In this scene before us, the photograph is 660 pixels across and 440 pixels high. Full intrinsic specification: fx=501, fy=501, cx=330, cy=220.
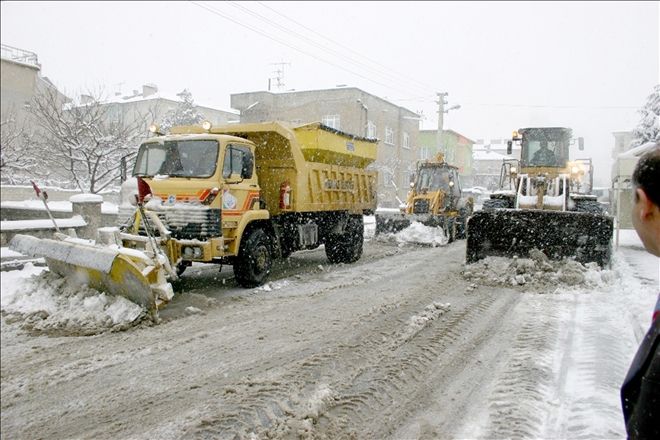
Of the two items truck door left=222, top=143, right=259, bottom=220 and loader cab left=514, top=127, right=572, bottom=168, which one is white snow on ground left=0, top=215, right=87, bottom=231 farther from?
loader cab left=514, top=127, right=572, bottom=168

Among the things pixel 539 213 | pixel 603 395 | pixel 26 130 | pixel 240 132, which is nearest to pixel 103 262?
pixel 240 132

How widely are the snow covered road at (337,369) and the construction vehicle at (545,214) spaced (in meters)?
1.80

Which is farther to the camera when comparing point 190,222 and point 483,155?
point 483,155

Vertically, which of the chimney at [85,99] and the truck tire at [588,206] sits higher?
the chimney at [85,99]

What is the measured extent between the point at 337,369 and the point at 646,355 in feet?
11.7

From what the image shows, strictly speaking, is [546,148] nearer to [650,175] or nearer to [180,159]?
[180,159]

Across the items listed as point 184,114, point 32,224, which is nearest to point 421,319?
point 32,224

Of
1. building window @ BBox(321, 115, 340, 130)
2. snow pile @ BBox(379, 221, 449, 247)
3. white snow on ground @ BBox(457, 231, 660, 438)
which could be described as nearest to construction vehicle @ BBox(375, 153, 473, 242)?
snow pile @ BBox(379, 221, 449, 247)

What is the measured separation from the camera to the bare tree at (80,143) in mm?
14508

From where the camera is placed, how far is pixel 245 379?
4.30 metres

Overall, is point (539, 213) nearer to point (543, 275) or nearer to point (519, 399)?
point (543, 275)

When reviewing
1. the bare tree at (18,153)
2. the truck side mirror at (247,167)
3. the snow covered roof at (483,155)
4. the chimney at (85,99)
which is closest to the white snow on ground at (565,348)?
the truck side mirror at (247,167)

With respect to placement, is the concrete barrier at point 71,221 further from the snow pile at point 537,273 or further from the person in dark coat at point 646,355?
the snow pile at point 537,273

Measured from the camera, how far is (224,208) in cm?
774
